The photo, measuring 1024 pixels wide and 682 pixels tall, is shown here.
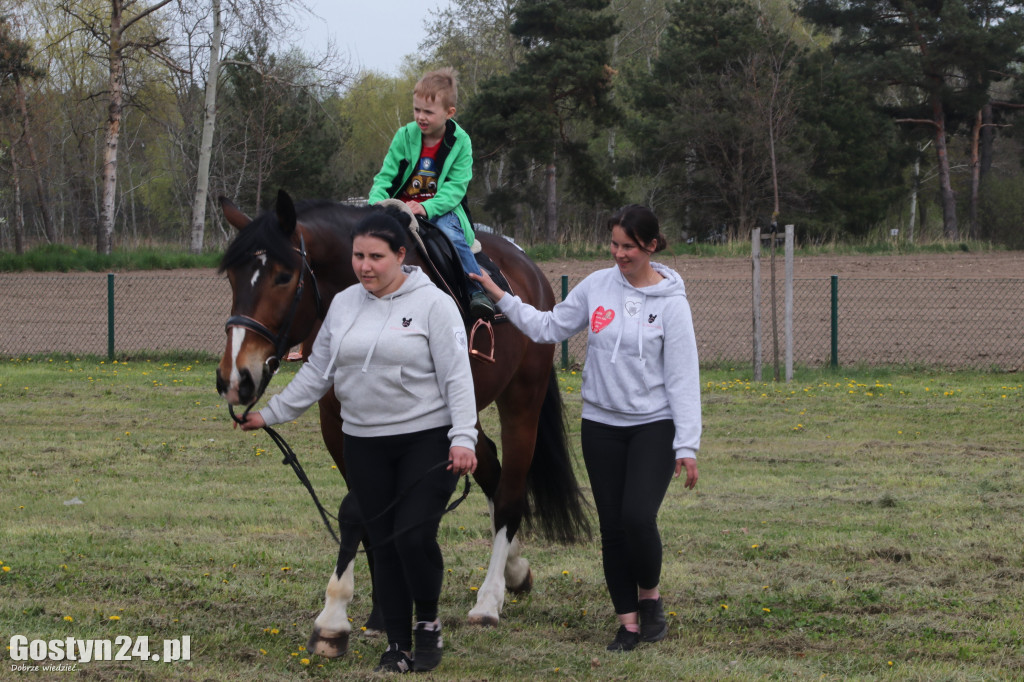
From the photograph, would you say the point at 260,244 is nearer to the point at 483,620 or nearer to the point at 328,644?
the point at 328,644

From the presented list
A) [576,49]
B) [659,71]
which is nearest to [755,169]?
[659,71]

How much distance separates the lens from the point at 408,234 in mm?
4551

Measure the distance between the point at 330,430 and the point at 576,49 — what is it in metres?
27.7

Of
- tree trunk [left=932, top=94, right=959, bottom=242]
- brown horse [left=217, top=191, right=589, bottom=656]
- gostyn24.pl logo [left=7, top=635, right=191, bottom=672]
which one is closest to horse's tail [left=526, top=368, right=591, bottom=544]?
brown horse [left=217, top=191, right=589, bottom=656]

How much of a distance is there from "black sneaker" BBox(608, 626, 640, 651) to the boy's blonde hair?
8.09 feet

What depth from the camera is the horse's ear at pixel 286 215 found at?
405 centimetres

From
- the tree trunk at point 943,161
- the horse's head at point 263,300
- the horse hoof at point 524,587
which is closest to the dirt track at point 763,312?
the tree trunk at point 943,161

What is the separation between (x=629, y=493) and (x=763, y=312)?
13775 millimetres

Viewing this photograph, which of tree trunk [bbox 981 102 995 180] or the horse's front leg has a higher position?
tree trunk [bbox 981 102 995 180]

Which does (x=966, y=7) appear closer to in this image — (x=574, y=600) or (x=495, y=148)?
(x=495, y=148)

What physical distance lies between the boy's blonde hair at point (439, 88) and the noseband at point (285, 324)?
39.7 inches

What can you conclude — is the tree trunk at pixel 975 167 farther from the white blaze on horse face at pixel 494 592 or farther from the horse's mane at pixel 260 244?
the horse's mane at pixel 260 244

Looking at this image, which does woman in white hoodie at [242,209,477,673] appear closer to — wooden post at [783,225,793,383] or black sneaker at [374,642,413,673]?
black sneaker at [374,642,413,673]

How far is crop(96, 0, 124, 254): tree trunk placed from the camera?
24.6m
